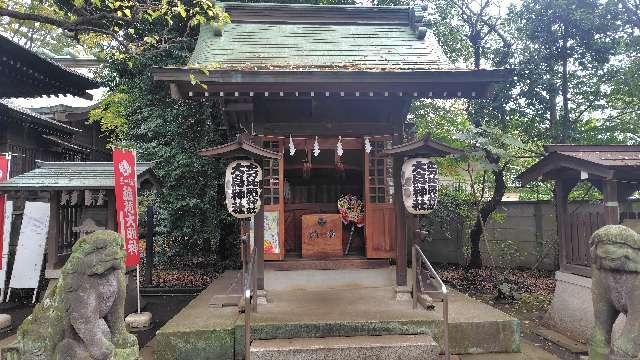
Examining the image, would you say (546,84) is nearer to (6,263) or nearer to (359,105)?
(359,105)

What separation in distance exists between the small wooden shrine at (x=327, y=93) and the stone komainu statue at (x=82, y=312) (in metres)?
2.96

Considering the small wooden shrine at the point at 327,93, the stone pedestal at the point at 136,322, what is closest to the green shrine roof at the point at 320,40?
the small wooden shrine at the point at 327,93

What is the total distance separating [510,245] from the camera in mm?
13812

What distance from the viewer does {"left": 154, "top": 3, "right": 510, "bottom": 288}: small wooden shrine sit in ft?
23.0

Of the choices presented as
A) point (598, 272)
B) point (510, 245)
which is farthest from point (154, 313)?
point (510, 245)

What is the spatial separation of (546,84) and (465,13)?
12.9 feet

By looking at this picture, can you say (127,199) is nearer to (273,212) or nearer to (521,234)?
(273,212)

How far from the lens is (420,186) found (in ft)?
23.0

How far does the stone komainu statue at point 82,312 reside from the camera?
3773 mm

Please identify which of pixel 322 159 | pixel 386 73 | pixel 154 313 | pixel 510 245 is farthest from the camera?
pixel 510 245

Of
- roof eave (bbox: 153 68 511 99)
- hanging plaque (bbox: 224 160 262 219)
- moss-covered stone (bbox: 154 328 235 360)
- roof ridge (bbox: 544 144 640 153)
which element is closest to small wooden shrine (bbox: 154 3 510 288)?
roof eave (bbox: 153 68 511 99)

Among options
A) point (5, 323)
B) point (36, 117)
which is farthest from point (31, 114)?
point (5, 323)

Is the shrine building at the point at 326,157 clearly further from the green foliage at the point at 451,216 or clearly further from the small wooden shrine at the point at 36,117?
A: the green foliage at the point at 451,216

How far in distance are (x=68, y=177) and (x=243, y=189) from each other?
3.85 meters
